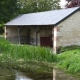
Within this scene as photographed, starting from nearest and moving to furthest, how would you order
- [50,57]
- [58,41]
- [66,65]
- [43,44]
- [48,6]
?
[66,65] < [50,57] < [58,41] < [43,44] < [48,6]

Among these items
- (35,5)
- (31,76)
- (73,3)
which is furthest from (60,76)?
(35,5)

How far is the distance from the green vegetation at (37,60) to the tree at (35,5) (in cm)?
2179

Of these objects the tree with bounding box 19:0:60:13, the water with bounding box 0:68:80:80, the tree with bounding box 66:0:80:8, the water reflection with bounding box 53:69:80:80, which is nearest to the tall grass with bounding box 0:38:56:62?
the water reflection with bounding box 53:69:80:80

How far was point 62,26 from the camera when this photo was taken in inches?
717

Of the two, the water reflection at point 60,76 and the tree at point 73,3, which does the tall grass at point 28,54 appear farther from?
the tree at point 73,3

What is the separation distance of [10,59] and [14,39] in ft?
40.2

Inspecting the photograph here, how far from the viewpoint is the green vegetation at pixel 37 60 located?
12.5m

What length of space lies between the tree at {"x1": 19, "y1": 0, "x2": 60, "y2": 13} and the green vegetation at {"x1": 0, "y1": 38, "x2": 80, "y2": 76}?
858 inches

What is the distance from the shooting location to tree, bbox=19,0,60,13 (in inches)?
1510

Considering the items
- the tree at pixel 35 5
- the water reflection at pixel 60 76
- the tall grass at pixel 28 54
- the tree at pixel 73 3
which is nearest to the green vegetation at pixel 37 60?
the tall grass at pixel 28 54

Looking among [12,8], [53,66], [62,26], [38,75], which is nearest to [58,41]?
[62,26]

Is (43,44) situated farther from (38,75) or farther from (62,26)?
(38,75)

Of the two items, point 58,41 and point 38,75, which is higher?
point 58,41

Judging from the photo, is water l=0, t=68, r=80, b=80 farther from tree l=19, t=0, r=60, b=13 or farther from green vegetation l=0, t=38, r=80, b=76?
tree l=19, t=0, r=60, b=13
